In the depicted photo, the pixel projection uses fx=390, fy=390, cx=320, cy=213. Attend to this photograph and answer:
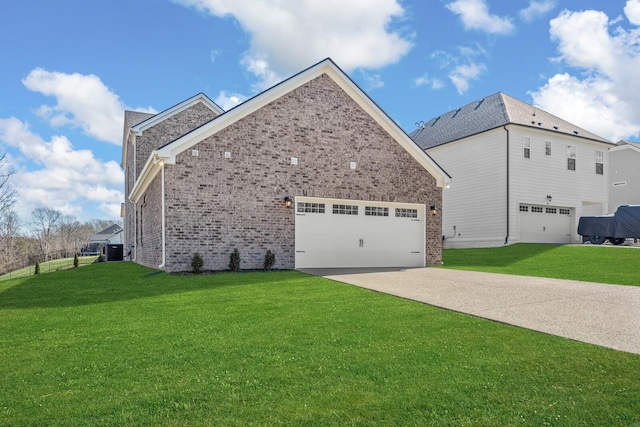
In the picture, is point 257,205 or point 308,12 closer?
point 308,12

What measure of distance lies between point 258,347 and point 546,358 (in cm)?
311

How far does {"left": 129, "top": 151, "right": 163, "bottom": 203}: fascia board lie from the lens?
1221 centimetres

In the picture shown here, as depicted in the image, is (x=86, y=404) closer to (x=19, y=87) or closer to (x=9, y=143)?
(x=19, y=87)

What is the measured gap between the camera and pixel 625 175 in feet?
103

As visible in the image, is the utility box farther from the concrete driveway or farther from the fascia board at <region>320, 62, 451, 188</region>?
the concrete driveway

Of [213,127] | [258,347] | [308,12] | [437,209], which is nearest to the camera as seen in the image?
[258,347]

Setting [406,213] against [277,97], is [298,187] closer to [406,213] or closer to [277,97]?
[277,97]

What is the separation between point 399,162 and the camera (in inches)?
599

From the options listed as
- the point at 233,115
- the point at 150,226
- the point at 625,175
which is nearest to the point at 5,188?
the point at 150,226

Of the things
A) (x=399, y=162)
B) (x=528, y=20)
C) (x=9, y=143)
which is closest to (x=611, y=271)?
(x=399, y=162)

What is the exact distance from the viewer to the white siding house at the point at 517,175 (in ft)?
70.6

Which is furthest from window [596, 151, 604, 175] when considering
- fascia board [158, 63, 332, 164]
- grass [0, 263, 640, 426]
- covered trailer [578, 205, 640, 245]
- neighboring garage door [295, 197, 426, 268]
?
grass [0, 263, 640, 426]

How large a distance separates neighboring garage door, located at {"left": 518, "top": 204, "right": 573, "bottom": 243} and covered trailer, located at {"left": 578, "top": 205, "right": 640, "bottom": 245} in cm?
82

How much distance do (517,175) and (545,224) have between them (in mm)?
3798
